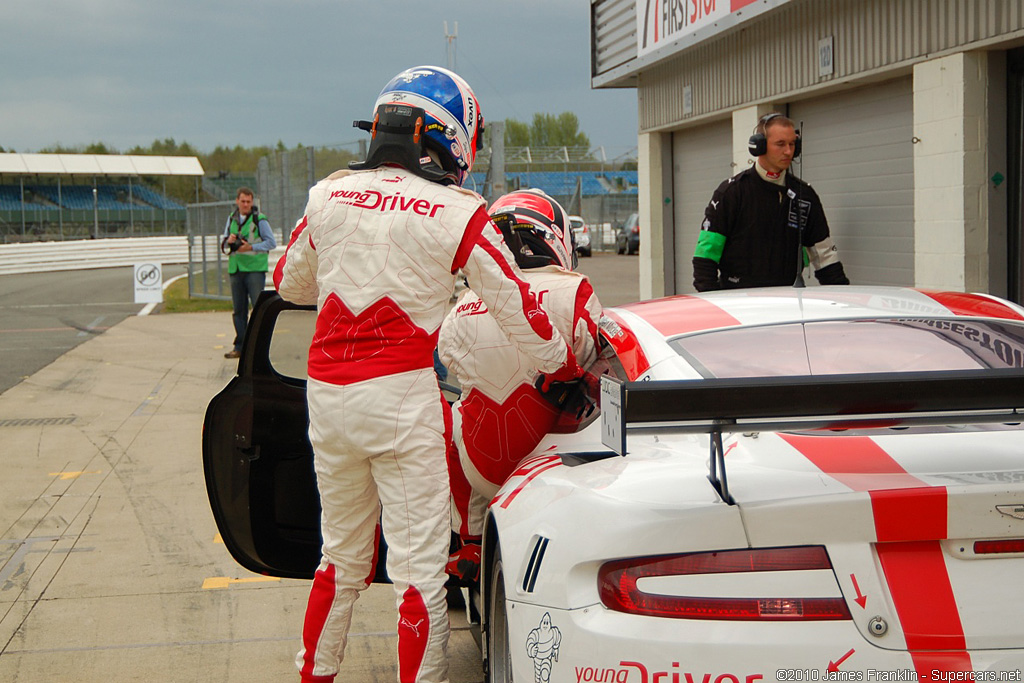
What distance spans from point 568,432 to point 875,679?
4.55 feet

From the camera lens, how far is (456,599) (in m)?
4.55

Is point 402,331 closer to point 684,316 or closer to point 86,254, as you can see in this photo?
point 684,316

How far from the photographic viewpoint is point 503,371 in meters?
3.48

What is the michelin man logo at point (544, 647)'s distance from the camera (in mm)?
2377

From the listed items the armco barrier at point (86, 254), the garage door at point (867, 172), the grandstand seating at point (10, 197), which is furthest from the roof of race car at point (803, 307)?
the grandstand seating at point (10, 197)

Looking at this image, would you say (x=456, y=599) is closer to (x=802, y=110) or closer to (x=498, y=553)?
(x=498, y=553)

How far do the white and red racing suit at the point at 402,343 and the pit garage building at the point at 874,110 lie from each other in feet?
16.1

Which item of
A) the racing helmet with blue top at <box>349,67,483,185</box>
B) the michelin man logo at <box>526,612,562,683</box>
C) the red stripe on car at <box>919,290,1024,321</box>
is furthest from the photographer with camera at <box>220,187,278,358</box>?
the michelin man logo at <box>526,612,562,683</box>

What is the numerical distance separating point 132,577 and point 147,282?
15.9 meters

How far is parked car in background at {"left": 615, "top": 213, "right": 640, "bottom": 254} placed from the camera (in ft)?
123

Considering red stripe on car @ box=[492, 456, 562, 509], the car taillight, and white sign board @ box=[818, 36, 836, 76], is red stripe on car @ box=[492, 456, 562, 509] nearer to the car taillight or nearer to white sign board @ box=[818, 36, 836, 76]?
the car taillight

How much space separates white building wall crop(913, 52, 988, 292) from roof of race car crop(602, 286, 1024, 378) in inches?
163

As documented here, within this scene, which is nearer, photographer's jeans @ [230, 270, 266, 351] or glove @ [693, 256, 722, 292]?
glove @ [693, 256, 722, 292]

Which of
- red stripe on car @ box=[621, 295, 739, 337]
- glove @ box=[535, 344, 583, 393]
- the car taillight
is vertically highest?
red stripe on car @ box=[621, 295, 739, 337]
